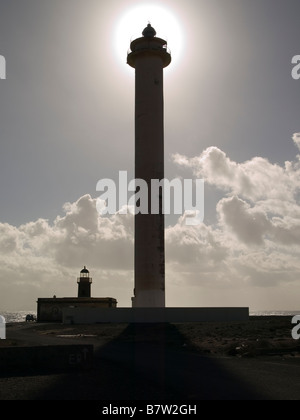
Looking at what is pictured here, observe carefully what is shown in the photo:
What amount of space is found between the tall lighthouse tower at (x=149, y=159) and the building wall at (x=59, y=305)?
20.3 meters

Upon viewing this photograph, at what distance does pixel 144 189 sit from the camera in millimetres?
41812

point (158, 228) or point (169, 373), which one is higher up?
point (158, 228)

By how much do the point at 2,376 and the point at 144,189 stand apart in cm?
2877

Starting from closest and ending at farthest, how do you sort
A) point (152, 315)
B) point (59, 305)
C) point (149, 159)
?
1. point (152, 315)
2. point (149, 159)
3. point (59, 305)

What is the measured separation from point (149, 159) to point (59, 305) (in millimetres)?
27415

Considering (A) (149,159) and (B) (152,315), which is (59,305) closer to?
(B) (152,315)

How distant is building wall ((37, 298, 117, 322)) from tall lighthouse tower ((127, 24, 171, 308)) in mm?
20291

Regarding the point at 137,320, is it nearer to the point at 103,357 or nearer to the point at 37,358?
the point at 103,357

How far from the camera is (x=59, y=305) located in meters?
61.2

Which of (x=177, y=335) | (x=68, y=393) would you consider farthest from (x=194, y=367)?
(x=177, y=335)

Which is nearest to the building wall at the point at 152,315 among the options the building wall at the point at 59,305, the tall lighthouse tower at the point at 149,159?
the tall lighthouse tower at the point at 149,159

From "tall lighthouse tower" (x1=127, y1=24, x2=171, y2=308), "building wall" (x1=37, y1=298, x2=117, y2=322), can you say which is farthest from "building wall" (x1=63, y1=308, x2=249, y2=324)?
"building wall" (x1=37, y1=298, x2=117, y2=322)

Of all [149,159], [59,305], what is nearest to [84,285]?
[59,305]

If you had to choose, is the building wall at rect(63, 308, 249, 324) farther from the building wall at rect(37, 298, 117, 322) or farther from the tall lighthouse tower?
the building wall at rect(37, 298, 117, 322)
